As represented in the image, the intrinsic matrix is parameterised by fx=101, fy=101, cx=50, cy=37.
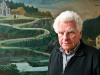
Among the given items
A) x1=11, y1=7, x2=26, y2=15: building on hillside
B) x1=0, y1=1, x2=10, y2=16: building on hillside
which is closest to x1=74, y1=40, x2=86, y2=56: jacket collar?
x1=11, y1=7, x2=26, y2=15: building on hillside

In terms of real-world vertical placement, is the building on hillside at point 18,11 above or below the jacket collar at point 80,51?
above

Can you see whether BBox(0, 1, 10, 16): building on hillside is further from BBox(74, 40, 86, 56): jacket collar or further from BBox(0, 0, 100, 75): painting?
BBox(74, 40, 86, 56): jacket collar

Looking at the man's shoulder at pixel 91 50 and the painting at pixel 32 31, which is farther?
the painting at pixel 32 31

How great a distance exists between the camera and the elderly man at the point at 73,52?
0.78 metres

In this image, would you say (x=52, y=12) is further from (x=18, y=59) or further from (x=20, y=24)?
(x=18, y=59)

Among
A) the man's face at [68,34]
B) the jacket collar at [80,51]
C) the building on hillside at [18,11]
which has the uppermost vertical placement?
the building on hillside at [18,11]

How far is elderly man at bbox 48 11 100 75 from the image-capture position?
78 cm

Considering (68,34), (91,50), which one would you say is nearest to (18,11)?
(68,34)

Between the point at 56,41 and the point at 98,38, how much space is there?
936 millimetres

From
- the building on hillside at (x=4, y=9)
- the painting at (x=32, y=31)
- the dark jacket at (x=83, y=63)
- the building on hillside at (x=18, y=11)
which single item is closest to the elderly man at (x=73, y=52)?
the dark jacket at (x=83, y=63)

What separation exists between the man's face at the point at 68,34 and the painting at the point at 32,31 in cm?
134

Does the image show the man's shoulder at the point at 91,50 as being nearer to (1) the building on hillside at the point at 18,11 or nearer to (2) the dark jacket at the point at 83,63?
(2) the dark jacket at the point at 83,63

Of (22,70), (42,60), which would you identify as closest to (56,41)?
(42,60)

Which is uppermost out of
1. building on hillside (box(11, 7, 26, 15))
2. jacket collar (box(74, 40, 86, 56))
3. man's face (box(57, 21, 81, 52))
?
building on hillside (box(11, 7, 26, 15))
